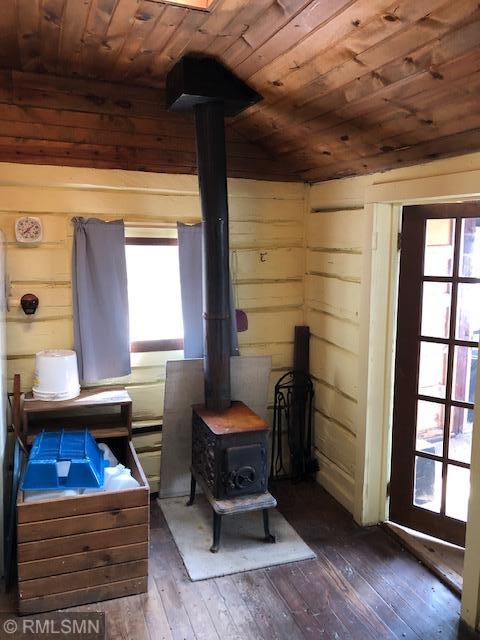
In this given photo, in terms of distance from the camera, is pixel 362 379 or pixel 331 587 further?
pixel 362 379

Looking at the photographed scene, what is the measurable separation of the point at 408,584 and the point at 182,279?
2112 mm

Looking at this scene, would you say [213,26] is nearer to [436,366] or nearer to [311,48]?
[311,48]

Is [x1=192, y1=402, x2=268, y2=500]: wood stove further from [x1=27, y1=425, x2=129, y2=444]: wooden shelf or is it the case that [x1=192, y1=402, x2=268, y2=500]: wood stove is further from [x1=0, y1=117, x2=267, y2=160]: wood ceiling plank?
[x1=0, y1=117, x2=267, y2=160]: wood ceiling plank

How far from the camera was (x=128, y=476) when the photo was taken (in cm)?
283

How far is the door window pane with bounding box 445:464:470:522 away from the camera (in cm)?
295

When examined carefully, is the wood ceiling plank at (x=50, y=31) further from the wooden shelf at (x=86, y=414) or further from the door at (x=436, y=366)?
the door at (x=436, y=366)

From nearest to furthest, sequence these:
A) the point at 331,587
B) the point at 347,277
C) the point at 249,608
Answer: the point at 249,608 → the point at 331,587 → the point at 347,277

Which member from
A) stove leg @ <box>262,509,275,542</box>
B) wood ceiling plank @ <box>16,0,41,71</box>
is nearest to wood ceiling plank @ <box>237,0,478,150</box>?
wood ceiling plank @ <box>16,0,41,71</box>

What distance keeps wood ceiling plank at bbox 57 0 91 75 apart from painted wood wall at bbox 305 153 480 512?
165cm

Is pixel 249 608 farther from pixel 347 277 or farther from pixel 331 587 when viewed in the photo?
pixel 347 277

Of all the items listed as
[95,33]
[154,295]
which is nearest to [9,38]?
[95,33]

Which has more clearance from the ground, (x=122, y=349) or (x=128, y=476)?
(x=122, y=349)

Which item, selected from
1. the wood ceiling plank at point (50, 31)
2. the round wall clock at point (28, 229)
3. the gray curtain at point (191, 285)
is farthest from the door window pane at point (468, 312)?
the round wall clock at point (28, 229)

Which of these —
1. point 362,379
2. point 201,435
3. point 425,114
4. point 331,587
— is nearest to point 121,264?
point 201,435
